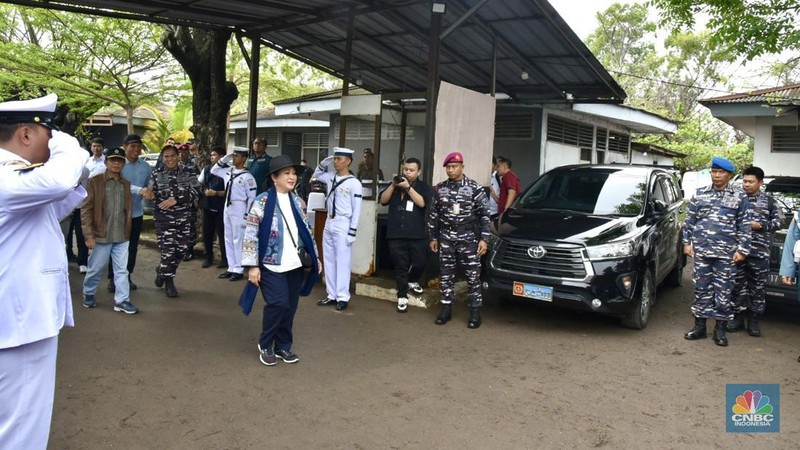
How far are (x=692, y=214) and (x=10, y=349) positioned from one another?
19.5ft

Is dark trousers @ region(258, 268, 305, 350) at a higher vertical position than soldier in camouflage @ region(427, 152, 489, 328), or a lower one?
lower


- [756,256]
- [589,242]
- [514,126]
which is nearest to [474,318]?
[589,242]

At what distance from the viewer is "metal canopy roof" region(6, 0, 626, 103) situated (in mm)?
7777

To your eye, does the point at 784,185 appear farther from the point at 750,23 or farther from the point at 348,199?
the point at 348,199

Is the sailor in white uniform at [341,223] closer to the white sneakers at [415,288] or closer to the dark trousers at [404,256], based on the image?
the dark trousers at [404,256]

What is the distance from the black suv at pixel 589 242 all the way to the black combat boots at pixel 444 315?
49 centimetres

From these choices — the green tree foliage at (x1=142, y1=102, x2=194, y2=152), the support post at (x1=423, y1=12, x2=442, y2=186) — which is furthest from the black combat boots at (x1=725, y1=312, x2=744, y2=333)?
the green tree foliage at (x1=142, y1=102, x2=194, y2=152)

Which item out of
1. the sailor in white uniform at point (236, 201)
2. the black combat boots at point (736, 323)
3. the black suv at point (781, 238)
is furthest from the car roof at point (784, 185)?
the sailor in white uniform at point (236, 201)

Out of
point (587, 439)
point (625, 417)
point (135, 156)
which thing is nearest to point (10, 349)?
point (587, 439)

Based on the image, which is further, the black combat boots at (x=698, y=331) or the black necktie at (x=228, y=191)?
the black necktie at (x=228, y=191)

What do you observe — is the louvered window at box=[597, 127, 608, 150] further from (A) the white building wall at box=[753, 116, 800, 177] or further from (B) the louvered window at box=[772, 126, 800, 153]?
(B) the louvered window at box=[772, 126, 800, 153]

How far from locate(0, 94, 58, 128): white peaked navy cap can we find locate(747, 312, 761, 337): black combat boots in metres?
6.73

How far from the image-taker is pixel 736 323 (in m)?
6.48

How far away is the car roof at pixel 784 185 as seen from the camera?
290 inches
